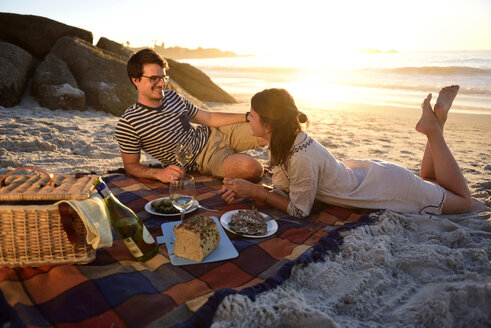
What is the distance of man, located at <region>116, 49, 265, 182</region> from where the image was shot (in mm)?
3814

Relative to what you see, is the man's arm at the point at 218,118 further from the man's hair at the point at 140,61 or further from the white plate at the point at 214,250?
the white plate at the point at 214,250

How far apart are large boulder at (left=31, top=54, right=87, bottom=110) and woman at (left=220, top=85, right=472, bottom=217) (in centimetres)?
595

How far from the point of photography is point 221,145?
4617mm

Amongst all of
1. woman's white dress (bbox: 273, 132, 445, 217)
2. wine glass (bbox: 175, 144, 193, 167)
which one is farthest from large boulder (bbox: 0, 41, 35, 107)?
woman's white dress (bbox: 273, 132, 445, 217)

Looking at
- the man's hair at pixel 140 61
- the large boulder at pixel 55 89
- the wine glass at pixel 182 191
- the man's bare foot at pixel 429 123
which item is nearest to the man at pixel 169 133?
the man's hair at pixel 140 61

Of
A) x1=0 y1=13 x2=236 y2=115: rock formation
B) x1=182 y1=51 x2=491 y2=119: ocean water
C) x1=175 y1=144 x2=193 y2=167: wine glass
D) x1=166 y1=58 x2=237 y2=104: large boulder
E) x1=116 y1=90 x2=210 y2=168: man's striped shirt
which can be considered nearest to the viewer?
x1=175 y1=144 x2=193 y2=167: wine glass

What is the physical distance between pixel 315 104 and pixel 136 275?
1055cm

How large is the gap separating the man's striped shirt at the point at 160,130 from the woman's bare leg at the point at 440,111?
290cm

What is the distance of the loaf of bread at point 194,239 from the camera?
→ 228cm

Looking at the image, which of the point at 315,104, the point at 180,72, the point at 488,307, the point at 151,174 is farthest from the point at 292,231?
the point at 180,72

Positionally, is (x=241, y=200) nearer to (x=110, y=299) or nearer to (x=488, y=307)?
(x=110, y=299)

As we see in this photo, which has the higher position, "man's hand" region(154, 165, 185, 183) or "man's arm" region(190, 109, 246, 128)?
"man's arm" region(190, 109, 246, 128)

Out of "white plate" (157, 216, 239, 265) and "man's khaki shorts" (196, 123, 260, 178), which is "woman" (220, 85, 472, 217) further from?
"man's khaki shorts" (196, 123, 260, 178)

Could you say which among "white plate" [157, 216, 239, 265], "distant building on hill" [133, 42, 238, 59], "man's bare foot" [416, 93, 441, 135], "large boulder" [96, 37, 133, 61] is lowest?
"white plate" [157, 216, 239, 265]
